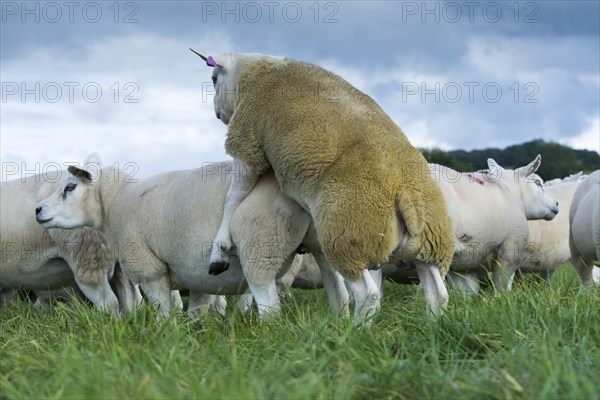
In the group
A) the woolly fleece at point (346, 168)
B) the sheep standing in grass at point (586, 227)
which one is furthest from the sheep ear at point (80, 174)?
the sheep standing in grass at point (586, 227)

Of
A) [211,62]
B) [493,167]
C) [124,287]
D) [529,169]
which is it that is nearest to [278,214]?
[211,62]

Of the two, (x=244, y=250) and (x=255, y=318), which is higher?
(x=244, y=250)

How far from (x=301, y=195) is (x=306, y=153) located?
0.31 meters

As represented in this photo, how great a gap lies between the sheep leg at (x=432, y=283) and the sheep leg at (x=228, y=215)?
1.43 metres

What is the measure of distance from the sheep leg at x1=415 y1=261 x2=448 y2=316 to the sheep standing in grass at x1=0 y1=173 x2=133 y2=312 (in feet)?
11.7

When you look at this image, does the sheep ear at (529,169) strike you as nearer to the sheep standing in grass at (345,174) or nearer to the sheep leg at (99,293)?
the sheep standing in grass at (345,174)

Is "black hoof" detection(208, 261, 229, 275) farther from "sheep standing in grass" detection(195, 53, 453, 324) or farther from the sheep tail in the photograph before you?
the sheep tail

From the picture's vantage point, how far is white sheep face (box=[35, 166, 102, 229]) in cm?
822

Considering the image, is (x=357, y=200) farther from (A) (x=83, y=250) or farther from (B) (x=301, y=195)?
(A) (x=83, y=250)

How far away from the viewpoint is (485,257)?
9.37m

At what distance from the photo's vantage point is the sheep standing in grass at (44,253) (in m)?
Result: 8.80

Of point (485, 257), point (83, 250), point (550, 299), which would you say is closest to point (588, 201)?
point (485, 257)

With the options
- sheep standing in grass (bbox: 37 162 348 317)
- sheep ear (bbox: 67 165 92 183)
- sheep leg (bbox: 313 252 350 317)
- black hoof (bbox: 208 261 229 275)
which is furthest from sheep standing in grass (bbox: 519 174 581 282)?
sheep ear (bbox: 67 165 92 183)

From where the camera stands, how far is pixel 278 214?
6.49m
